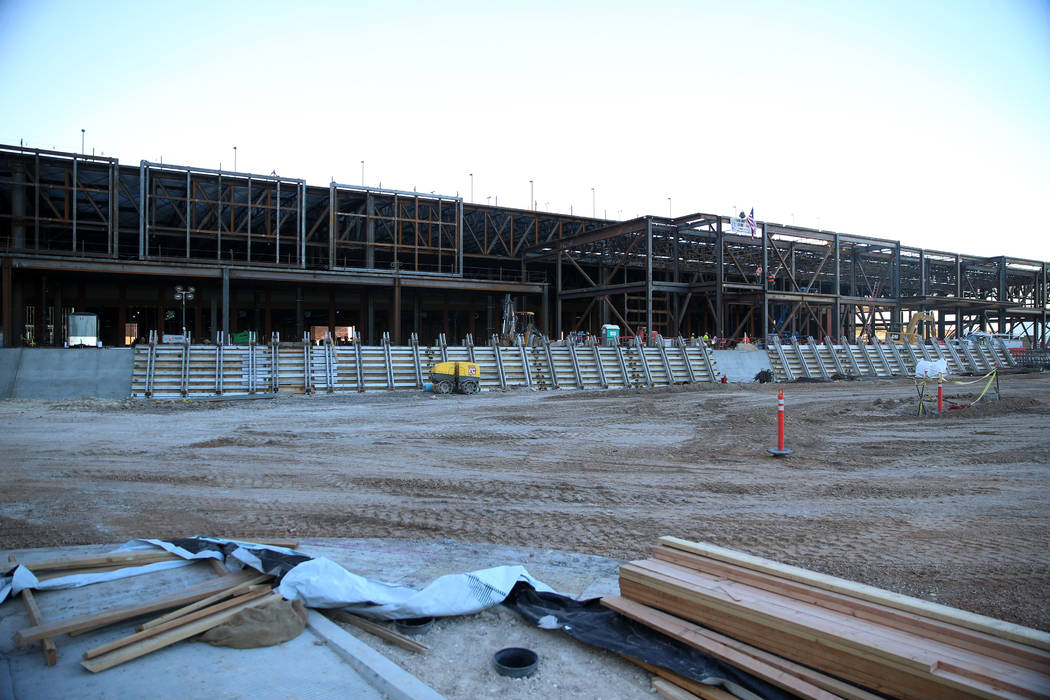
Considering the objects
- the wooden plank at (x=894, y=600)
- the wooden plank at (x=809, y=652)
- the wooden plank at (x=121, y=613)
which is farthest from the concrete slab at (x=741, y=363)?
the wooden plank at (x=121, y=613)

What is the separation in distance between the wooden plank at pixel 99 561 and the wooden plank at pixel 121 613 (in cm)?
91

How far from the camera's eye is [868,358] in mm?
31781

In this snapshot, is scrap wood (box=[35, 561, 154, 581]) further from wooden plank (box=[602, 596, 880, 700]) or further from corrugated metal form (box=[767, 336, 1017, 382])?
corrugated metal form (box=[767, 336, 1017, 382])

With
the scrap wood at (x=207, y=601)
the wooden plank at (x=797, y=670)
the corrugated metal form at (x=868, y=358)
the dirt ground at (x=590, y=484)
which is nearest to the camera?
the wooden plank at (x=797, y=670)

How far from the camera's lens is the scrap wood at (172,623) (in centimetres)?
363

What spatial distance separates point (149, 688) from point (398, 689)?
1.33 m

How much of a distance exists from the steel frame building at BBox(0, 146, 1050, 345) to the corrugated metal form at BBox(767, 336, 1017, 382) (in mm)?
4137

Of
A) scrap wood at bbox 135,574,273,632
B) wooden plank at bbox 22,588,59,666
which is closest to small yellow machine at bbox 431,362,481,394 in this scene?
scrap wood at bbox 135,574,273,632

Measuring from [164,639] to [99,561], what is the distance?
73.1 inches

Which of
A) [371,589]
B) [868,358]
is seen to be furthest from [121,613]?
[868,358]

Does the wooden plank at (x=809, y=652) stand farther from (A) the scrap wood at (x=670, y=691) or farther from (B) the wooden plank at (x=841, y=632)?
(A) the scrap wood at (x=670, y=691)

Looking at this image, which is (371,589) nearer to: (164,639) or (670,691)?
(164,639)

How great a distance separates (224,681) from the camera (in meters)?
3.47

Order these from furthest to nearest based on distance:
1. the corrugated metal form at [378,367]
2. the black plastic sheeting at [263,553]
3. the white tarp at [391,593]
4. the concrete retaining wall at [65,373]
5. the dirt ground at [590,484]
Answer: the corrugated metal form at [378,367] < the concrete retaining wall at [65,373] < the dirt ground at [590,484] < the black plastic sheeting at [263,553] < the white tarp at [391,593]
